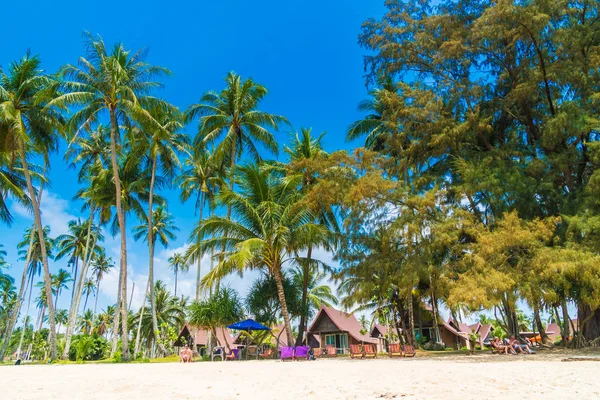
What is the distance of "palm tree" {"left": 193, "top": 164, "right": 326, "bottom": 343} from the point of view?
18.6 m

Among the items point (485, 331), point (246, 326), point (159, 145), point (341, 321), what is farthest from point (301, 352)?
point (485, 331)

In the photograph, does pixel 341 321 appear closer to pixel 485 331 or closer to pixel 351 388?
pixel 485 331

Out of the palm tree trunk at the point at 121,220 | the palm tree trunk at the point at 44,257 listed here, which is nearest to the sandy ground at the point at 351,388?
the palm tree trunk at the point at 121,220

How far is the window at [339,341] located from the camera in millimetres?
32438

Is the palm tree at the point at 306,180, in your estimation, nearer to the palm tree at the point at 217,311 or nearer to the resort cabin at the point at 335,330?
the palm tree at the point at 217,311

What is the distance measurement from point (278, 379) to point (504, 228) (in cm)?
993

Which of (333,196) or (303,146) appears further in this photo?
(303,146)

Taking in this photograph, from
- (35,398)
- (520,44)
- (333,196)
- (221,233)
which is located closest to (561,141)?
(520,44)

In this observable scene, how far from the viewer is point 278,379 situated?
8.26 m

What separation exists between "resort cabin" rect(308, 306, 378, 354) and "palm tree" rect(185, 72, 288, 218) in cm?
1516

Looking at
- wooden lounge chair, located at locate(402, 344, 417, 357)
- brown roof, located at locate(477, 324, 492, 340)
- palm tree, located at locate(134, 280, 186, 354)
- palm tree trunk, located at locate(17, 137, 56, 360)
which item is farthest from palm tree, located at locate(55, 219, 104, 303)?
brown roof, located at locate(477, 324, 492, 340)

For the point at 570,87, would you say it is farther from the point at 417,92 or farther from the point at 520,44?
the point at 417,92

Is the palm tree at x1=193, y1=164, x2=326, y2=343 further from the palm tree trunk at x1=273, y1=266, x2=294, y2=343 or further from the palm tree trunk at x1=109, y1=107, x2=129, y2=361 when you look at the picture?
the palm tree trunk at x1=109, y1=107, x2=129, y2=361

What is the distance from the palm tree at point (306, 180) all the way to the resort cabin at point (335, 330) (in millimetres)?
10731
